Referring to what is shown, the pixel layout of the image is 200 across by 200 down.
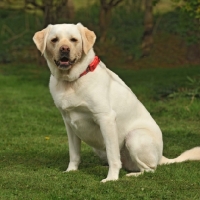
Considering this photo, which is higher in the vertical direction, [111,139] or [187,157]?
[111,139]

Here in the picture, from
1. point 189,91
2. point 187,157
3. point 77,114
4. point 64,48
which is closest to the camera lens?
point 64,48

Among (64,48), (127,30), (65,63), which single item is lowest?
(127,30)

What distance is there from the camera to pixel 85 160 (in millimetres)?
8398

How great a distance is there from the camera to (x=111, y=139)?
7125 mm

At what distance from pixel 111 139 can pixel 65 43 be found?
103 cm

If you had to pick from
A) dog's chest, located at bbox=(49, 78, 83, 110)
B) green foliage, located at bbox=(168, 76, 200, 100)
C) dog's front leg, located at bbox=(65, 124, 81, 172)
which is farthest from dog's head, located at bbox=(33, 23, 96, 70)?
green foliage, located at bbox=(168, 76, 200, 100)

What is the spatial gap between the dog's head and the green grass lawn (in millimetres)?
1142

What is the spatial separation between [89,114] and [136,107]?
2.01 ft

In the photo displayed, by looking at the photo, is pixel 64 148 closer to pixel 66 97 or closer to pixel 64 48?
pixel 66 97

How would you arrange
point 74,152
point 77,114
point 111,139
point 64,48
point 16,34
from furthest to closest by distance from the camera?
point 16,34, point 74,152, point 77,114, point 111,139, point 64,48

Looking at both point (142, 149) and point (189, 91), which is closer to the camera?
point (142, 149)

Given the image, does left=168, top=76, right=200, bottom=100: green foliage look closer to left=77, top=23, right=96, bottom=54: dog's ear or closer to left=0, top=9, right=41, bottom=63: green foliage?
left=77, top=23, right=96, bottom=54: dog's ear

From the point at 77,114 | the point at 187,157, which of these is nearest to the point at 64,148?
the point at 187,157

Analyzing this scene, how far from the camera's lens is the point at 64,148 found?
30.2 ft
